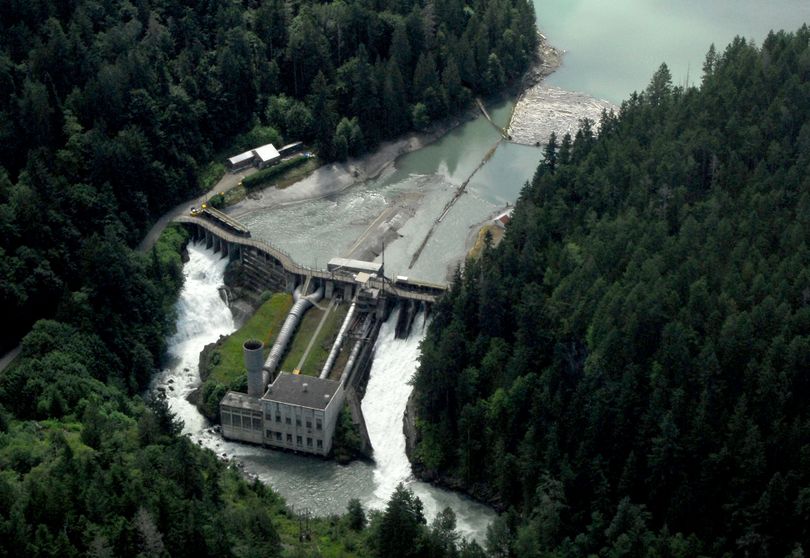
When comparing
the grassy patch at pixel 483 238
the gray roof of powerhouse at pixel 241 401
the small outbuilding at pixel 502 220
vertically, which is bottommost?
the gray roof of powerhouse at pixel 241 401

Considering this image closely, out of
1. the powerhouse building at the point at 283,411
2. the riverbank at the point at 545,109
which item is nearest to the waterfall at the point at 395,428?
the powerhouse building at the point at 283,411

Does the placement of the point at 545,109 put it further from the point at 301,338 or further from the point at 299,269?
the point at 301,338

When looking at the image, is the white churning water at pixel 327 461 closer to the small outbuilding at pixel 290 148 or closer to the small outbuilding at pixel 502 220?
the small outbuilding at pixel 502 220

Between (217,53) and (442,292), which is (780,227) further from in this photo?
(217,53)

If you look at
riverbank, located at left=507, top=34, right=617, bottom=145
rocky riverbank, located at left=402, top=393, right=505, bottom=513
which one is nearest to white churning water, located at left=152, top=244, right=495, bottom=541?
rocky riverbank, located at left=402, top=393, right=505, bottom=513

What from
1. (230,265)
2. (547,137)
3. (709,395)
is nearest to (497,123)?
(547,137)

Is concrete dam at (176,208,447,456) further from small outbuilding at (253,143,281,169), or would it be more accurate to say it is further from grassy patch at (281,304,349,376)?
small outbuilding at (253,143,281,169)

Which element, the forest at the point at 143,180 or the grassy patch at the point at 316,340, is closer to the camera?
the forest at the point at 143,180
